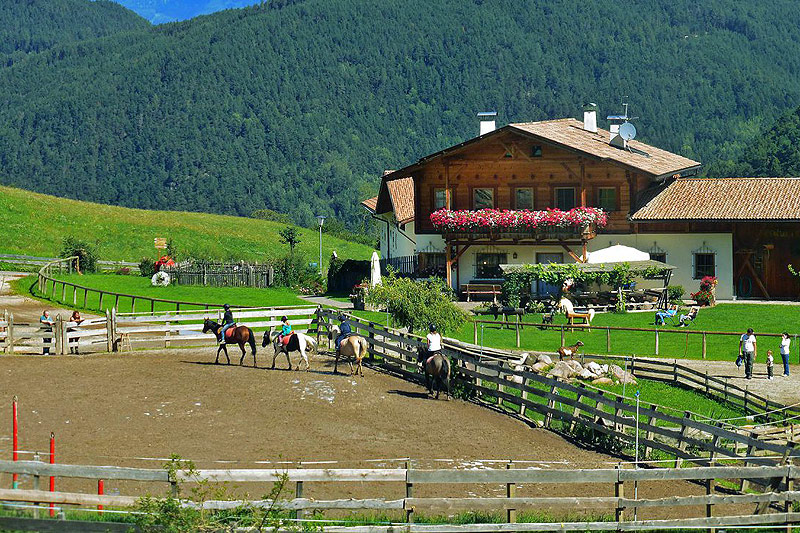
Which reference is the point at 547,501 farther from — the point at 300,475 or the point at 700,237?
the point at 700,237

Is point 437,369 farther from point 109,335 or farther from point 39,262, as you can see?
point 39,262

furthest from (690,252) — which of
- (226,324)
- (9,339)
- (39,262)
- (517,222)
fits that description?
(39,262)

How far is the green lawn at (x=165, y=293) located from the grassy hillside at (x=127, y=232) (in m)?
13.7

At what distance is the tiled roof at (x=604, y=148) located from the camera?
55031mm

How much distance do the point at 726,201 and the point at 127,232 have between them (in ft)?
155

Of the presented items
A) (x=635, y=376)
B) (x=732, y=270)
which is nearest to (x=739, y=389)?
(x=635, y=376)

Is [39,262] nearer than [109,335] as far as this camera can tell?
No

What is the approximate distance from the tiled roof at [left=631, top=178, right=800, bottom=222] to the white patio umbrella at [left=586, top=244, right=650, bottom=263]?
450 centimetres

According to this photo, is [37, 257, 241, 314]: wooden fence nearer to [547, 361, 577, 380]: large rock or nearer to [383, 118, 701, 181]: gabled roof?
[383, 118, 701, 181]: gabled roof

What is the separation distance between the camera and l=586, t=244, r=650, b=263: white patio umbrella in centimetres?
5019

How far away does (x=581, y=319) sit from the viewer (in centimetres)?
4500

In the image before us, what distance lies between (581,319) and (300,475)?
30147 millimetres

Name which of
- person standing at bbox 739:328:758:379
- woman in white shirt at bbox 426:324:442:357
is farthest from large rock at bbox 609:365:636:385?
woman in white shirt at bbox 426:324:442:357

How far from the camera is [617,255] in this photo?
165 feet
